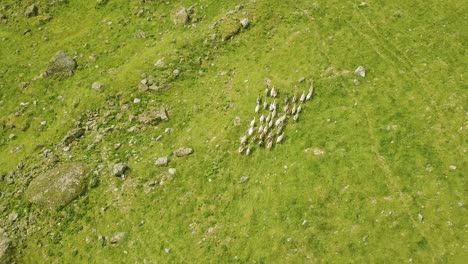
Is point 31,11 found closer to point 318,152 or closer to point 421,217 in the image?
point 318,152

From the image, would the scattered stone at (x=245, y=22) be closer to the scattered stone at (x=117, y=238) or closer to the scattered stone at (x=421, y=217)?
the scattered stone at (x=117, y=238)

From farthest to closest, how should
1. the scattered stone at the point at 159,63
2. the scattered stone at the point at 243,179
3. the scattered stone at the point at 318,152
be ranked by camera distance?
the scattered stone at the point at 159,63 → the scattered stone at the point at 243,179 → the scattered stone at the point at 318,152

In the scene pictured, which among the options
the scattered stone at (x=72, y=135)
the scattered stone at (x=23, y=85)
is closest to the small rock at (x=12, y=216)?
the scattered stone at (x=72, y=135)

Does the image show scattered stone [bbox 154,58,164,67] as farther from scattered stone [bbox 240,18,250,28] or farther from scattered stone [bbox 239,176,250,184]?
scattered stone [bbox 239,176,250,184]

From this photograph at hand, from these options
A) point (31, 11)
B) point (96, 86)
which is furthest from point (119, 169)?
point (31, 11)

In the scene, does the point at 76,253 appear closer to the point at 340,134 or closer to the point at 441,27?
the point at 340,134
